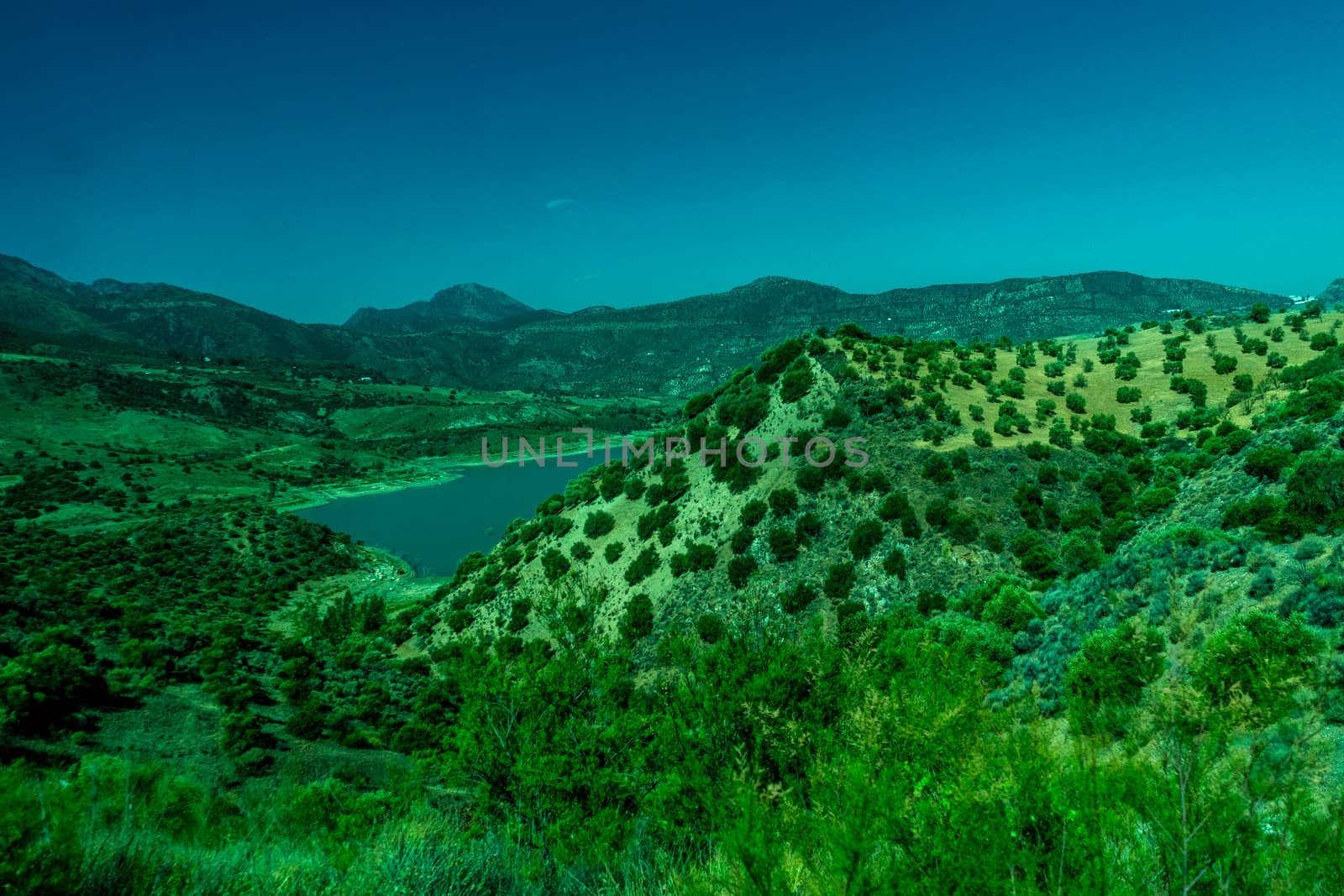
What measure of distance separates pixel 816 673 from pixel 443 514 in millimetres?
90929

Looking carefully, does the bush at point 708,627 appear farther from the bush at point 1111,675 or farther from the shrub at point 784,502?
the bush at point 1111,675

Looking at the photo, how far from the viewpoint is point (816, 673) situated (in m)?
12.6

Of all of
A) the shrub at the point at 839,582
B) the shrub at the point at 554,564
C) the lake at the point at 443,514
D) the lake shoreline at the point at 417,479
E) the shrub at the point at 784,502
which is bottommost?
the lake at the point at 443,514

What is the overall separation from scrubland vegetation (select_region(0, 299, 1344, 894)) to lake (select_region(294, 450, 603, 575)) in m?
22.5

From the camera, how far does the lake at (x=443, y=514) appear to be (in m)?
77.4

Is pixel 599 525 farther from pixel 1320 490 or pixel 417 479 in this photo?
pixel 417 479

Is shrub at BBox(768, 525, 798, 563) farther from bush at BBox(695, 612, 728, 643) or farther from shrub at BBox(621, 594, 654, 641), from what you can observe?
shrub at BBox(621, 594, 654, 641)

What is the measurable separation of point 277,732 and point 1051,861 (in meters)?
25.4

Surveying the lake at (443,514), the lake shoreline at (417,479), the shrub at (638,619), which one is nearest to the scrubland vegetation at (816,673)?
the shrub at (638,619)

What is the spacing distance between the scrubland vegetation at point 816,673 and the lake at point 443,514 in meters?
22.5

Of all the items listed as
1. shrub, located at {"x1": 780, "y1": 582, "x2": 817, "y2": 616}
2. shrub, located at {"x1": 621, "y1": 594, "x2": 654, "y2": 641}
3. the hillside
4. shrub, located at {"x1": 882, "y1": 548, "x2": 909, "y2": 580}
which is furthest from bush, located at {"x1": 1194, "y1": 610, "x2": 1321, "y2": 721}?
shrub, located at {"x1": 621, "y1": 594, "x2": 654, "y2": 641}

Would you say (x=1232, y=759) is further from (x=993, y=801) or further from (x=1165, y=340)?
(x=1165, y=340)

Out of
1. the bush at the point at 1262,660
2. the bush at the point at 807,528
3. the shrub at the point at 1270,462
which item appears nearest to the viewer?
the bush at the point at 1262,660

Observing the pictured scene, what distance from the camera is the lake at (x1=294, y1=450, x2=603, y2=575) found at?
3046 inches
